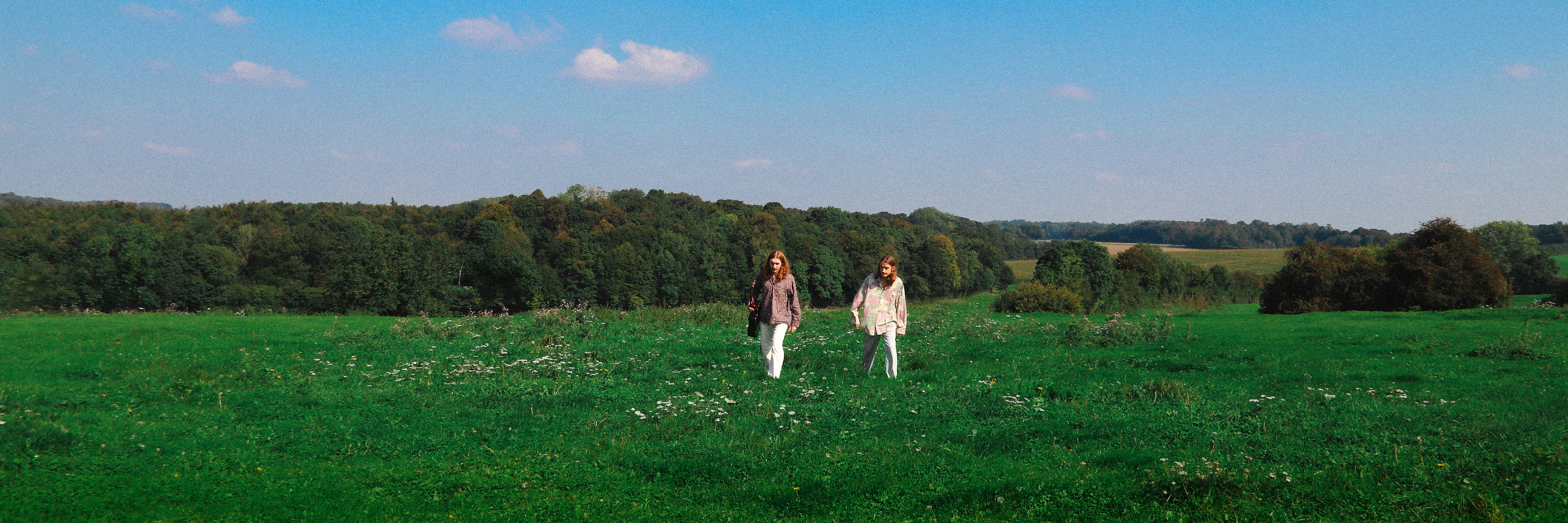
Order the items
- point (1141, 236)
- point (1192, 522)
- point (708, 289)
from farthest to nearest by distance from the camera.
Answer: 1. point (1141, 236)
2. point (708, 289)
3. point (1192, 522)

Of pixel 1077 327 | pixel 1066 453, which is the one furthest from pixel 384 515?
pixel 1077 327

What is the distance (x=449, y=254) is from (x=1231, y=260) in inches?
3486

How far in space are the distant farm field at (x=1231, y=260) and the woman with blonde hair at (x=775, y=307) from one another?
6450 centimetres

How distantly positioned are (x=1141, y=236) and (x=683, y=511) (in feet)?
503

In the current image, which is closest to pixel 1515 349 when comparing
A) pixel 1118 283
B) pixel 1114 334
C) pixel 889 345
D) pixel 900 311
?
pixel 1114 334

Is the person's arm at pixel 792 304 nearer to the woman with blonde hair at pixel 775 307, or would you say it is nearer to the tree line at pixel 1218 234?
the woman with blonde hair at pixel 775 307

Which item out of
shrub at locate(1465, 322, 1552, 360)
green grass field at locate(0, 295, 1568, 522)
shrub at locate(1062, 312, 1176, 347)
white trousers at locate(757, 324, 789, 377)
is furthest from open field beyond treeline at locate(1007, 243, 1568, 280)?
white trousers at locate(757, 324, 789, 377)

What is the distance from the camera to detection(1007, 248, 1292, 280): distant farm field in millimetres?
78188

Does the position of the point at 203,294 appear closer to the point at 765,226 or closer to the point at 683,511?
the point at 765,226

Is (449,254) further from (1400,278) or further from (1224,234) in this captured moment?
(1224,234)

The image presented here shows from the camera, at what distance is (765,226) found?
263 feet

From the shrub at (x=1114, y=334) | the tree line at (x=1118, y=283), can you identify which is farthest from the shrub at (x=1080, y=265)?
the shrub at (x=1114, y=334)

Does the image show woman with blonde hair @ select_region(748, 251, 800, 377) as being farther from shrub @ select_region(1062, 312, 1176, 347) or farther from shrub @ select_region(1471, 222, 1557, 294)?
shrub @ select_region(1471, 222, 1557, 294)

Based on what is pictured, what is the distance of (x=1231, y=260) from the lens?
92.1 metres
